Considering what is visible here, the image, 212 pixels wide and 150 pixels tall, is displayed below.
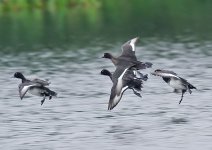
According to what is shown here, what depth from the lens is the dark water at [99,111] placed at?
2666 cm

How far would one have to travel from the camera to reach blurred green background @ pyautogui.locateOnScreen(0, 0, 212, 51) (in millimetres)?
56125

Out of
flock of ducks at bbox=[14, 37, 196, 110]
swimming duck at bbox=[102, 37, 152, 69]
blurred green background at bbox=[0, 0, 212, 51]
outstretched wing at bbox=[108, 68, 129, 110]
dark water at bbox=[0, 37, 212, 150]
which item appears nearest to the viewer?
outstretched wing at bbox=[108, 68, 129, 110]

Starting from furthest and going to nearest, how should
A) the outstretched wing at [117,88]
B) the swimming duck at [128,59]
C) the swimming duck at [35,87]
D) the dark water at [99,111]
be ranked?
1. the swimming duck at [35,87]
2. the swimming duck at [128,59]
3. the dark water at [99,111]
4. the outstretched wing at [117,88]

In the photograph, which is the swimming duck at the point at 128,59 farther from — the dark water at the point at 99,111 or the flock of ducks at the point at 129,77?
the dark water at the point at 99,111

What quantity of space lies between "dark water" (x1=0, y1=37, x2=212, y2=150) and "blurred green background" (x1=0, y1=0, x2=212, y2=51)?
8827 mm

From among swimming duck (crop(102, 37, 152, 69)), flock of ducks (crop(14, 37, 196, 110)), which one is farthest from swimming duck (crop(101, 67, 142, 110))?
swimming duck (crop(102, 37, 152, 69))

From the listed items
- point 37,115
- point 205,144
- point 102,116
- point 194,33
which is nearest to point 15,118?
point 37,115

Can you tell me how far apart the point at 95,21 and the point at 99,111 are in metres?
33.5

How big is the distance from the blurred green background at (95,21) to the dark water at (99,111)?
29.0ft

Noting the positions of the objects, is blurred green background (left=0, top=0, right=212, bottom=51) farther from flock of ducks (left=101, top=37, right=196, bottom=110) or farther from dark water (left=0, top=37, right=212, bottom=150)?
flock of ducks (left=101, top=37, right=196, bottom=110)

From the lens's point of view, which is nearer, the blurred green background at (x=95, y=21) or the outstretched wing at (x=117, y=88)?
the outstretched wing at (x=117, y=88)

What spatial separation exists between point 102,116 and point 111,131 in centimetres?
246

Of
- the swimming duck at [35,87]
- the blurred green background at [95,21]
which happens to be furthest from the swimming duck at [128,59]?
the blurred green background at [95,21]

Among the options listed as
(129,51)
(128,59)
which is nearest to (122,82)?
(128,59)
